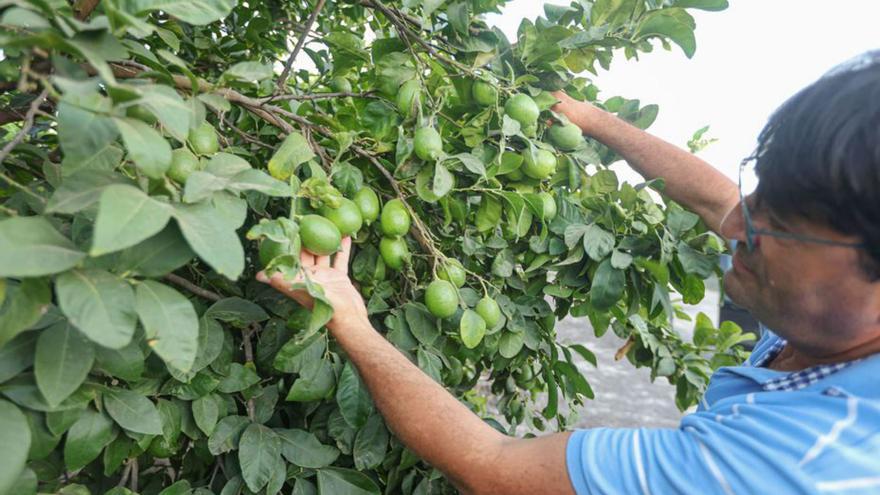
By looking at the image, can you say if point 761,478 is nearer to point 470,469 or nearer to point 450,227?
point 470,469

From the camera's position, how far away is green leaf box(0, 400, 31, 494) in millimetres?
681

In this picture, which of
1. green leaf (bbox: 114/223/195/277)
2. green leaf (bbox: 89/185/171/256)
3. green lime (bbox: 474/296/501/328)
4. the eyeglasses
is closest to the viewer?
green leaf (bbox: 89/185/171/256)

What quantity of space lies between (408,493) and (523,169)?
2.82 feet

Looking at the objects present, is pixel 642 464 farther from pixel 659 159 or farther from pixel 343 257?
pixel 659 159

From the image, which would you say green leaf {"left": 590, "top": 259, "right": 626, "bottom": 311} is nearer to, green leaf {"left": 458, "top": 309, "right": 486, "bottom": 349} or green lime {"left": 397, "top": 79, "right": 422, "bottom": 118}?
green leaf {"left": 458, "top": 309, "right": 486, "bottom": 349}

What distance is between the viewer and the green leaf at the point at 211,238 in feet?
2.19

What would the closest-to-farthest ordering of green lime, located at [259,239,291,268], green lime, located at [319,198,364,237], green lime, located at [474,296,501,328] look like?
1. green lime, located at [259,239,291,268]
2. green lime, located at [319,198,364,237]
3. green lime, located at [474,296,501,328]

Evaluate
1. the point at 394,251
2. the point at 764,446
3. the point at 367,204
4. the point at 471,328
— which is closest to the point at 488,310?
the point at 471,328

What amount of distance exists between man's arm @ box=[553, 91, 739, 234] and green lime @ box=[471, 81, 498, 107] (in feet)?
0.95

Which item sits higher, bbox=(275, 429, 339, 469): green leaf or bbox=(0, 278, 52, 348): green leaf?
bbox=(0, 278, 52, 348): green leaf

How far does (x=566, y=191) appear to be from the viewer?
1464 millimetres

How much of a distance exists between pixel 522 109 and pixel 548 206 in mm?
205

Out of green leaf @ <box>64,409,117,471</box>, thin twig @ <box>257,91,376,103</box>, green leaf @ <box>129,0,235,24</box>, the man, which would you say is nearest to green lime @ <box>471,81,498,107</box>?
thin twig @ <box>257,91,376,103</box>

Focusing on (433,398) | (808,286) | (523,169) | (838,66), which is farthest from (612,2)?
(433,398)
